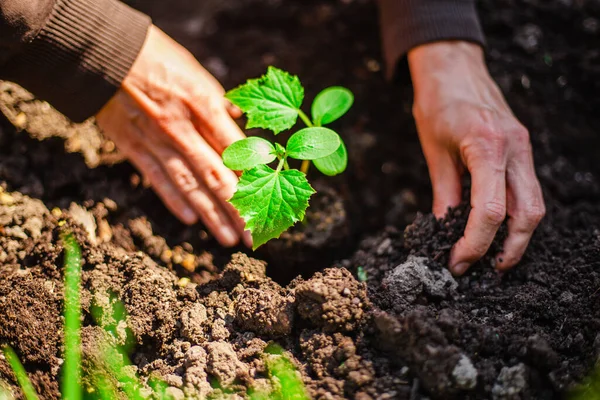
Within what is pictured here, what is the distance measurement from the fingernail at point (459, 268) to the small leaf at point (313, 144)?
1.95 ft

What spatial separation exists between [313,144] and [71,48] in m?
0.96

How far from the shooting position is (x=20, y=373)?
1462mm

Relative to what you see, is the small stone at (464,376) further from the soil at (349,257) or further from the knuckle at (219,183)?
the knuckle at (219,183)

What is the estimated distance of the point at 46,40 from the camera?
5.48 ft

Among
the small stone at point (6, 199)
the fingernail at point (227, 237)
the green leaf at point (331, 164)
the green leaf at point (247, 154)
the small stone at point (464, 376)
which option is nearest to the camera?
the small stone at point (464, 376)

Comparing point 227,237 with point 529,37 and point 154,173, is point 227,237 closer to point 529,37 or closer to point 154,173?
point 154,173

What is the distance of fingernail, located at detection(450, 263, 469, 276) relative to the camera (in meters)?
1.63

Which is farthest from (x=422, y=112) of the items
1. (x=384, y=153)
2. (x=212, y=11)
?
(x=212, y=11)

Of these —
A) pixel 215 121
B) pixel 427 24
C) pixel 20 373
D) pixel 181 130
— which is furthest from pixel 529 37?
pixel 20 373

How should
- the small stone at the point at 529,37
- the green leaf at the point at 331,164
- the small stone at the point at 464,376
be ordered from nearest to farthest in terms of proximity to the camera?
the small stone at the point at 464,376, the green leaf at the point at 331,164, the small stone at the point at 529,37

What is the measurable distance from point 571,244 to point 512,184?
357mm

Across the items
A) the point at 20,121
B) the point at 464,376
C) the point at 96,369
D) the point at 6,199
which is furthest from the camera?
the point at 20,121

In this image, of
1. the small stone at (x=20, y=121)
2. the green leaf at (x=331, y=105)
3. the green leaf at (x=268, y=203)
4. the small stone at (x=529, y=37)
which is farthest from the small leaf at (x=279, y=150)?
the small stone at (x=529, y=37)

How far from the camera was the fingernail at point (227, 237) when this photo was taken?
1876 mm
